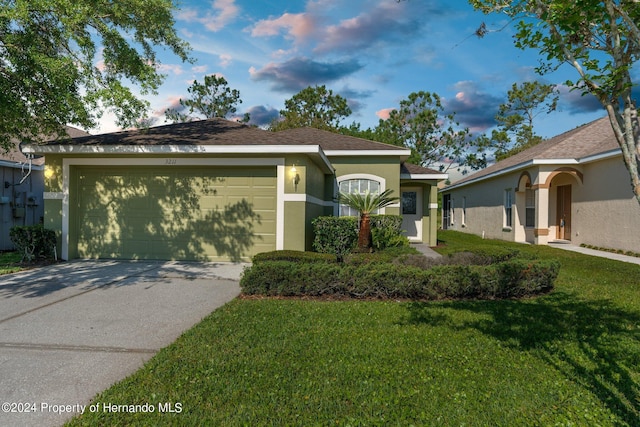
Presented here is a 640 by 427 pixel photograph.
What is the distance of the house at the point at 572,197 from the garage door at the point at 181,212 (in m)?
11.1

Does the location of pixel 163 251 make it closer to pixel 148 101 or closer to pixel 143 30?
pixel 148 101

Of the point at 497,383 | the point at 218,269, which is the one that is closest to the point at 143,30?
the point at 218,269

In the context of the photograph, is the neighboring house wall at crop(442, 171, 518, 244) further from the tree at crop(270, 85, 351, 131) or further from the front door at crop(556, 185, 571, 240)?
the tree at crop(270, 85, 351, 131)

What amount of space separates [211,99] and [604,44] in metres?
38.9

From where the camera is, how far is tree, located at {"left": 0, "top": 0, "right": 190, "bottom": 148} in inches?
278

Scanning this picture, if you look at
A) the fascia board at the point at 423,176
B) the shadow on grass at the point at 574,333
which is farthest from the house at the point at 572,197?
the shadow on grass at the point at 574,333

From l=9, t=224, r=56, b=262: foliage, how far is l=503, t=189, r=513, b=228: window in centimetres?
1752

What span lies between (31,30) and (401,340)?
9331 mm

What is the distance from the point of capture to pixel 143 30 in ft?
30.4

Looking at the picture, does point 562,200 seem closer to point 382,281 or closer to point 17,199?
point 382,281

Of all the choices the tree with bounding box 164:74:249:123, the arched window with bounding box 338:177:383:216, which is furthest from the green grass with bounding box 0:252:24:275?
the tree with bounding box 164:74:249:123

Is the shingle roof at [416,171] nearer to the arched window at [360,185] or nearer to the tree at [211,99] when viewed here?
the arched window at [360,185]

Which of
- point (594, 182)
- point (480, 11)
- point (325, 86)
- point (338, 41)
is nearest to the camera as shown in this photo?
point (480, 11)

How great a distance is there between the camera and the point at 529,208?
15.8m
